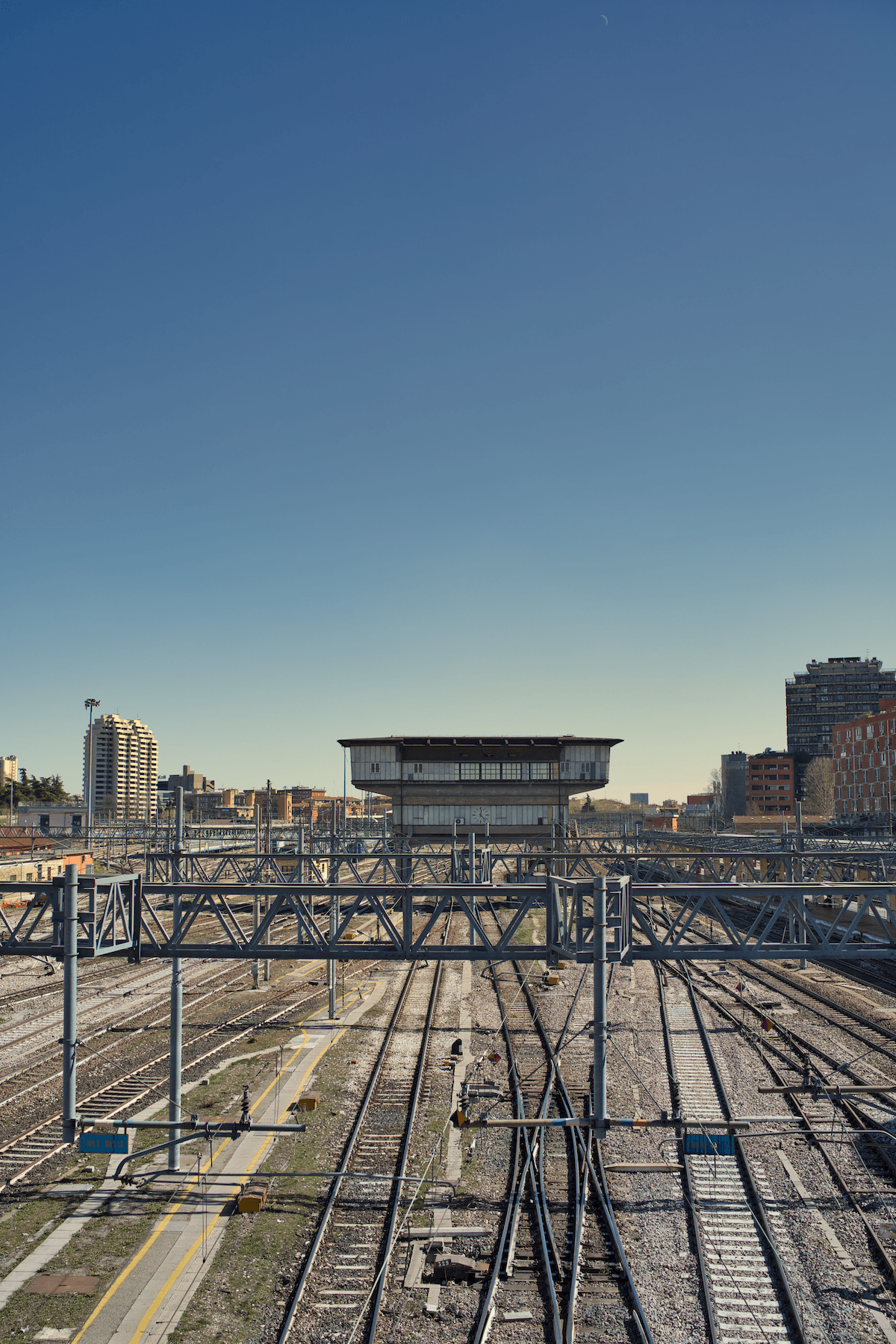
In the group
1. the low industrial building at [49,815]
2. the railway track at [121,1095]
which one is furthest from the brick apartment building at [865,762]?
the low industrial building at [49,815]

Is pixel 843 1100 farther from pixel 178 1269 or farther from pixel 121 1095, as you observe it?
pixel 121 1095

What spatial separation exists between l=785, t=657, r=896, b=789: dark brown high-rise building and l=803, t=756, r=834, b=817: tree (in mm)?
19757

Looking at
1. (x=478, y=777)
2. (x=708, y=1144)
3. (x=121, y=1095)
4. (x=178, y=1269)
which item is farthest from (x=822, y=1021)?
(x=478, y=777)

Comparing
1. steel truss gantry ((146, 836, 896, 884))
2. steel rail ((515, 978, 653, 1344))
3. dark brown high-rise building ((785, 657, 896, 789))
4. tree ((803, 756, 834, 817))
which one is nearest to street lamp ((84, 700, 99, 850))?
steel truss gantry ((146, 836, 896, 884))

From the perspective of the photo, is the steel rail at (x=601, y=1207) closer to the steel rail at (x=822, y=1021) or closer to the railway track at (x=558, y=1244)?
the railway track at (x=558, y=1244)

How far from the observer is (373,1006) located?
30641mm

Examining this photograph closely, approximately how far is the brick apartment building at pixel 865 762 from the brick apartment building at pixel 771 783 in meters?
31.9

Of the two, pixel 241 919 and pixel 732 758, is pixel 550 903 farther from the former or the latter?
pixel 732 758

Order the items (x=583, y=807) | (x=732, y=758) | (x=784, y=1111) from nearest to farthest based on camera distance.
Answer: (x=784, y=1111) < (x=732, y=758) < (x=583, y=807)

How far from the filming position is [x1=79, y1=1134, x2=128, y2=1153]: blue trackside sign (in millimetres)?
14977

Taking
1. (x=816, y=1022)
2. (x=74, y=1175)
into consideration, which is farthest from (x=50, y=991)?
(x=816, y=1022)

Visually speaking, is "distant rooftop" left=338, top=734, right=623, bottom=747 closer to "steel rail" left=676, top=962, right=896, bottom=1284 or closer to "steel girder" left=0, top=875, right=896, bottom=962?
"steel rail" left=676, top=962, right=896, bottom=1284

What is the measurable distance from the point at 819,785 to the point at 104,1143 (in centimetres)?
14198

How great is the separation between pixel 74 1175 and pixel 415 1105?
7.08 m
